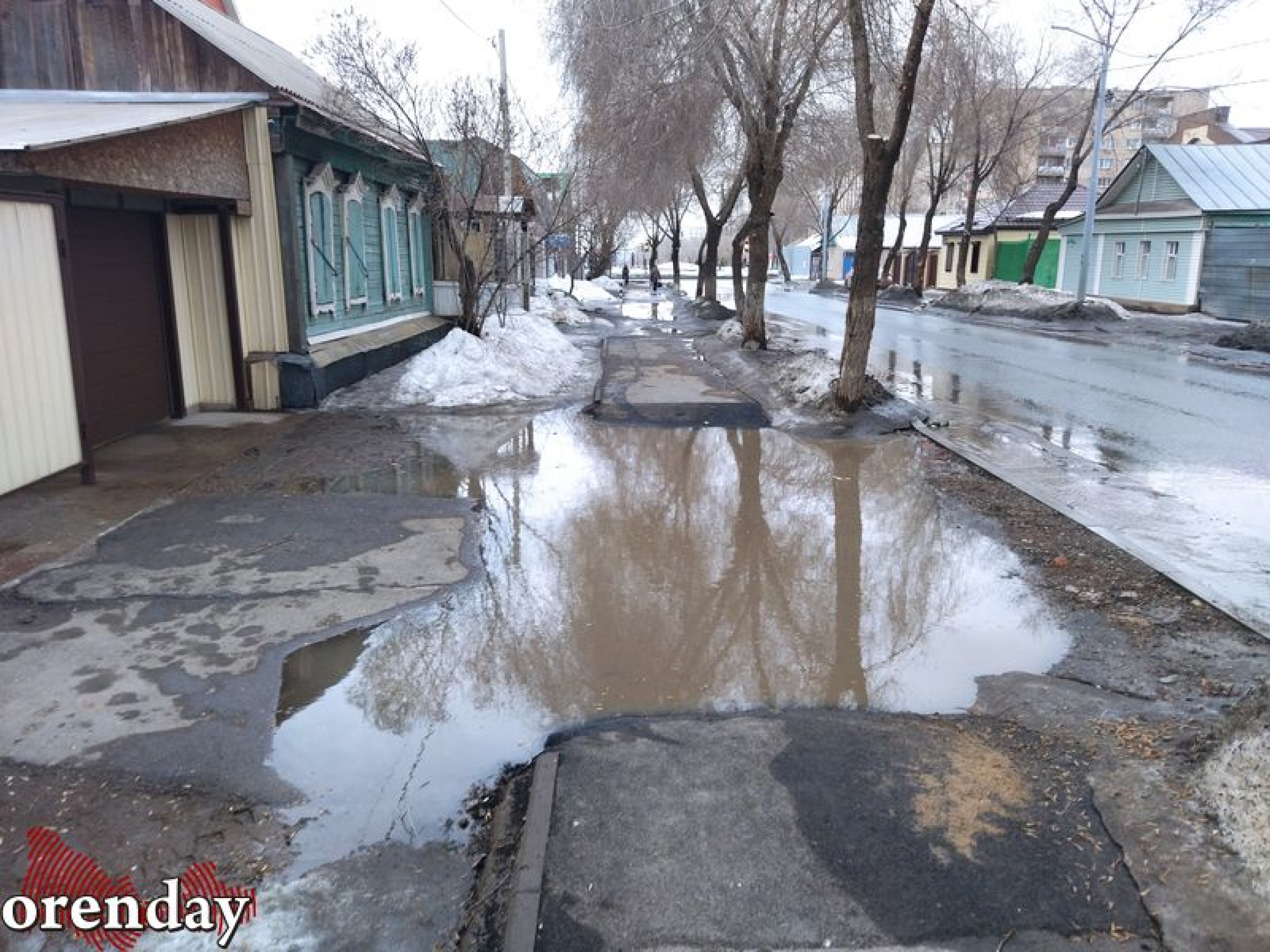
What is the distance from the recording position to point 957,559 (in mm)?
7109

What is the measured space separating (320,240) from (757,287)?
355 inches

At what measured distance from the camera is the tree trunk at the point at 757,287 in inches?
765

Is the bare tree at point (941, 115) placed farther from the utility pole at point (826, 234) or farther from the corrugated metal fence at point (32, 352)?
the corrugated metal fence at point (32, 352)

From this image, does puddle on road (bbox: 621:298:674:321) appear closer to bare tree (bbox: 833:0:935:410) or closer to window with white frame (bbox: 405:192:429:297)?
window with white frame (bbox: 405:192:429:297)

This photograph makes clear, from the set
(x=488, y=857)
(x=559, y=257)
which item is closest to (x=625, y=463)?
(x=488, y=857)

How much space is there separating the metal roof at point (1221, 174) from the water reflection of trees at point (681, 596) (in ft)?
83.9

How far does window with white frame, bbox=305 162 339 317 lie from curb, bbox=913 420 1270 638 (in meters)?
8.45

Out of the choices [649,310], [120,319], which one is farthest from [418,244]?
A: [649,310]

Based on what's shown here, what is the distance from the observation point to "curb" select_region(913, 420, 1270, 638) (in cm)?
582

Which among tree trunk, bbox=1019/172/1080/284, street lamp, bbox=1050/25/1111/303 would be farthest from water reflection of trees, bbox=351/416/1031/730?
tree trunk, bbox=1019/172/1080/284

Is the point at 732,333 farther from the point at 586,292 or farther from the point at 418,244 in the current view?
the point at 586,292

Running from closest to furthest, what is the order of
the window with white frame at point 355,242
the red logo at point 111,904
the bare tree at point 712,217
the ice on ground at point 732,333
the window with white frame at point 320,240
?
the red logo at point 111,904
the window with white frame at point 320,240
the window with white frame at point 355,242
the ice on ground at point 732,333
the bare tree at point 712,217

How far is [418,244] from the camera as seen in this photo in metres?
19.7

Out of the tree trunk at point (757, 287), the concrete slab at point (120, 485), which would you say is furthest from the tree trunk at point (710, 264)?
the concrete slab at point (120, 485)
